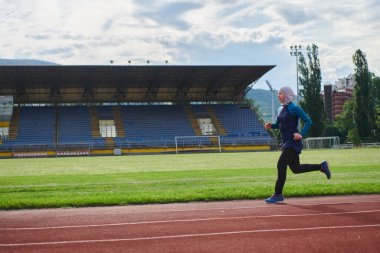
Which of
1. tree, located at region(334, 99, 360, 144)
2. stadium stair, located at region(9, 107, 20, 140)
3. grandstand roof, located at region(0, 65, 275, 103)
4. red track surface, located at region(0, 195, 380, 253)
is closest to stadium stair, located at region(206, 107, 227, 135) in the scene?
grandstand roof, located at region(0, 65, 275, 103)

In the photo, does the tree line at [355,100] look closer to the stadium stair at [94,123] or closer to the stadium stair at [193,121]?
the stadium stair at [193,121]

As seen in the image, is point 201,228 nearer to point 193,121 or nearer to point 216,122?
point 193,121

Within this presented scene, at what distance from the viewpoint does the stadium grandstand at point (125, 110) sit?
178 ft

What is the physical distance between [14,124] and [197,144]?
73.5 ft

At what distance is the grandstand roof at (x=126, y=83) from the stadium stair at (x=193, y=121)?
5.78 feet

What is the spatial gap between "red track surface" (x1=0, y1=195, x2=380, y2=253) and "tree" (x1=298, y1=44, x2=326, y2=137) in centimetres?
5763

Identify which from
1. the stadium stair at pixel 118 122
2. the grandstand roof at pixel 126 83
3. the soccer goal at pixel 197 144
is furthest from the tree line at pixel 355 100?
the stadium stair at pixel 118 122

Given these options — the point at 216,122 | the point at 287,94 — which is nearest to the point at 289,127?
the point at 287,94

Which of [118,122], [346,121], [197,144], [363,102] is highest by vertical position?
[363,102]

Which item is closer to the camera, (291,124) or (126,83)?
(291,124)

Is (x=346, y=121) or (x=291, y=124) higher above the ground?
(x=346, y=121)

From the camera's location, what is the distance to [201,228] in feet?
20.6

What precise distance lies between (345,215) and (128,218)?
334 cm

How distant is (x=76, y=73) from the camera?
176 ft
